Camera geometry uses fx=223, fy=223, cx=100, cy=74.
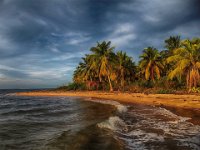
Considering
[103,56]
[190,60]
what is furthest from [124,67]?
[190,60]

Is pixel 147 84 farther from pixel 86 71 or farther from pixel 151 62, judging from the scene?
pixel 86 71

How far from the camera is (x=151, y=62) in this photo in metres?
44.3

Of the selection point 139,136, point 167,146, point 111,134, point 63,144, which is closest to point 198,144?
point 167,146

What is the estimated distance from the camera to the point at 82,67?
2413 inches

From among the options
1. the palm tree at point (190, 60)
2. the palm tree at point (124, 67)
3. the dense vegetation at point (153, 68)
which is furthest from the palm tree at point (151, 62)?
the palm tree at point (190, 60)

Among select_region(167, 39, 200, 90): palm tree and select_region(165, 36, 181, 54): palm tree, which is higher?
select_region(165, 36, 181, 54): palm tree

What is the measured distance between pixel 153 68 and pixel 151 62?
1543 millimetres

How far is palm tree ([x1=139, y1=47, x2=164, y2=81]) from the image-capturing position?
44.1 m

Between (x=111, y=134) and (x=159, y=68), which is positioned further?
(x=159, y=68)

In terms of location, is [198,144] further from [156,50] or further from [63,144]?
[156,50]

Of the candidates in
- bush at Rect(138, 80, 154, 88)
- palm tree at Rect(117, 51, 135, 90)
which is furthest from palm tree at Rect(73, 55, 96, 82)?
bush at Rect(138, 80, 154, 88)

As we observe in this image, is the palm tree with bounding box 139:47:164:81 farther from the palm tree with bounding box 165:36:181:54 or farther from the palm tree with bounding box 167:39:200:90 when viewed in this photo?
the palm tree with bounding box 167:39:200:90

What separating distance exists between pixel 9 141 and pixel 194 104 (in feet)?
54.2

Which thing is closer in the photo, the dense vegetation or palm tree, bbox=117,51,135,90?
the dense vegetation
